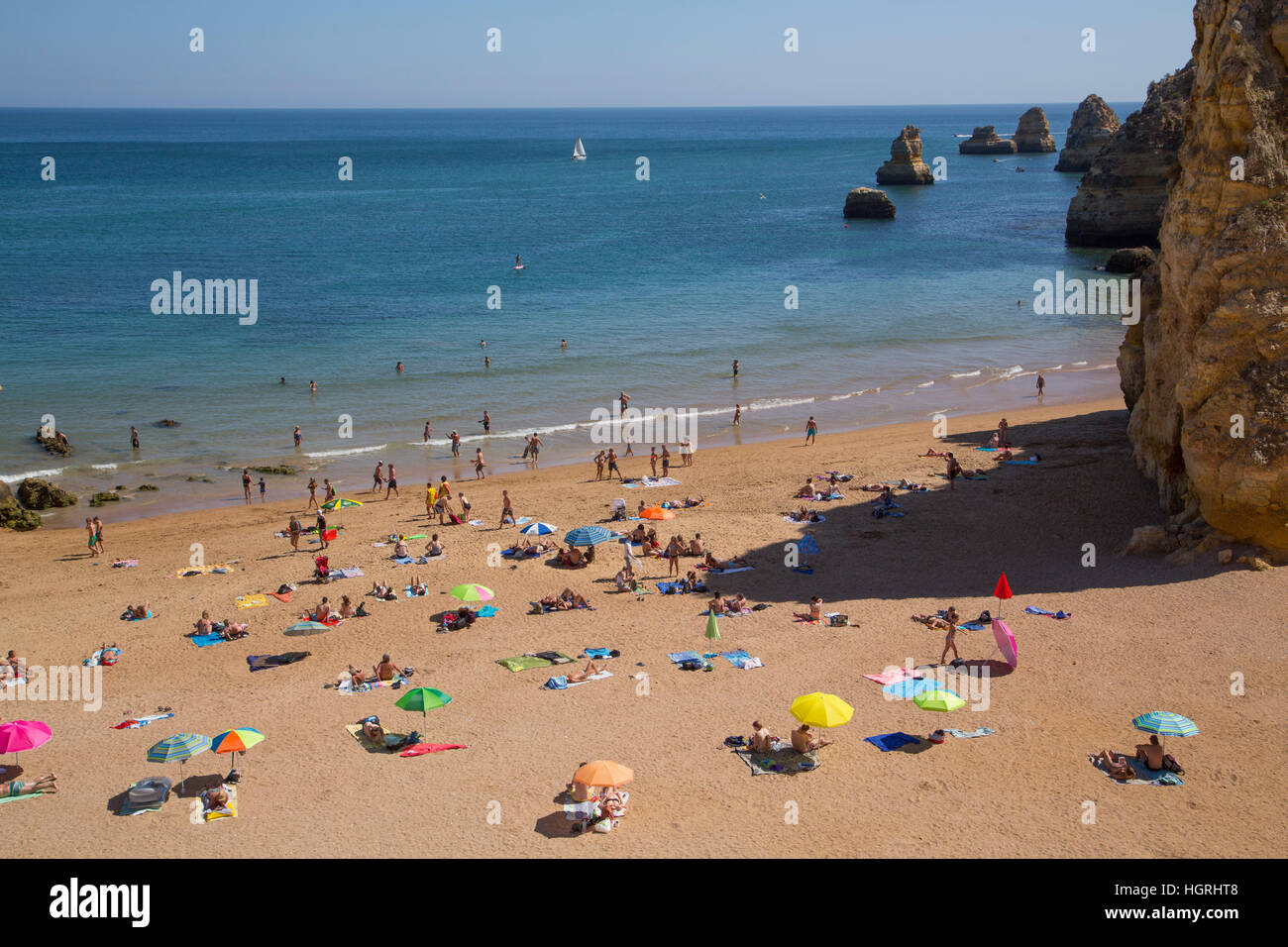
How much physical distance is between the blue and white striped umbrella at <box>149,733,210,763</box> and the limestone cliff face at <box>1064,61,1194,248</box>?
60.6m

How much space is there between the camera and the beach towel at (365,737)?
15523 mm

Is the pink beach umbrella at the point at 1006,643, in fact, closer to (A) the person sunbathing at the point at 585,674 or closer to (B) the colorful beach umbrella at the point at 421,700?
(A) the person sunbathing at the point at 585,674

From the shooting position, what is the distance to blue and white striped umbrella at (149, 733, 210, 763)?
48.0 feet

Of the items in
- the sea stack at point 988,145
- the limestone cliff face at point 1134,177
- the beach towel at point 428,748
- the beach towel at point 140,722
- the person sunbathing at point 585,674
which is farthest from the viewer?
the sea stack at point 988,145

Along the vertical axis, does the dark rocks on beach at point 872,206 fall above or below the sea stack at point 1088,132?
below

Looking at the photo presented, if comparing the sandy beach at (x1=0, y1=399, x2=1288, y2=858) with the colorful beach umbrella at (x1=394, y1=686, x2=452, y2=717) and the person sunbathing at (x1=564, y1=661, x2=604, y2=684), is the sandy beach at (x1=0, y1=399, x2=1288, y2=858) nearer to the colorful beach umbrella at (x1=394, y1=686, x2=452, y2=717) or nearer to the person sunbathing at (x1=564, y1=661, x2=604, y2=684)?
the person sunbathing at (x1=564, y1=661, x2=604, y2=684)

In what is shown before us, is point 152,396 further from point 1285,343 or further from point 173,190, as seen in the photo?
point 173,190

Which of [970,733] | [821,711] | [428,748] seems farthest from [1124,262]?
[428,748]

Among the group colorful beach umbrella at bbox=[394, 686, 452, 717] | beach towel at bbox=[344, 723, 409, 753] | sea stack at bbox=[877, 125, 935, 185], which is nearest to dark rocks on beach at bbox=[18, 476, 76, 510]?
beach towel at bbox=[344, 723, 409, 753]

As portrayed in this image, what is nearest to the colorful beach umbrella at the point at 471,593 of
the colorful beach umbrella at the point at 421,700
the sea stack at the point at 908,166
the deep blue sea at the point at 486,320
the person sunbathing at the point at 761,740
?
the colorful beach umbrella at the point at 421,700

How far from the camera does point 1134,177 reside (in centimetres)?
6512

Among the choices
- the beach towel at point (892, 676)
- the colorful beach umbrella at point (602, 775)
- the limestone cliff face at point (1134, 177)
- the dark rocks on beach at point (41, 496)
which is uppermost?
the limestone cliff face at point (1134, 177)

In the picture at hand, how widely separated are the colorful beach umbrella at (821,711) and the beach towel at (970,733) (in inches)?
66.7

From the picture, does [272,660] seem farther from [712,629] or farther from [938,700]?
[938,700]
